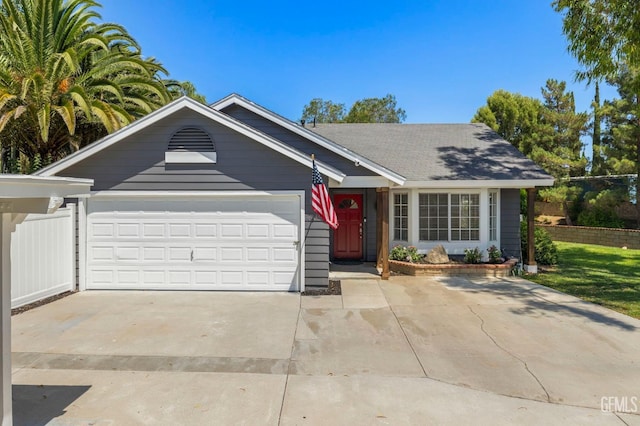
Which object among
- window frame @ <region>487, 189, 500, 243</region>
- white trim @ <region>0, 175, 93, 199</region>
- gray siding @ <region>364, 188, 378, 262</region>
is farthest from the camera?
gray siding @ <region>364, 188, 378, 262</region>

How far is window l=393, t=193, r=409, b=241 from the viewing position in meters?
11.4

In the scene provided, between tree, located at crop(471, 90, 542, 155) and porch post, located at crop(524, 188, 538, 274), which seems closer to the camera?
porch post, located at crop(524, 188, 538, 274)

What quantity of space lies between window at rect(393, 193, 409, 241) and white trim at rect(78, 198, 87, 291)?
27.1 ft

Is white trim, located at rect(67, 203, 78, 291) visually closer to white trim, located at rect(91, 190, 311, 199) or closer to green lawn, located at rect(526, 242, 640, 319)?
white trim, located at rect(91, 190, 311, 199)

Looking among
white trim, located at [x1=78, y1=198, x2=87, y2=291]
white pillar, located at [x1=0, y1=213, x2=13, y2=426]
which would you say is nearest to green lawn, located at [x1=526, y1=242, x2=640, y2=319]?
white pillar, located at [x1=0, y1=213, x2=13, y2=426]

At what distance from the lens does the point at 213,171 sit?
829 centimetres

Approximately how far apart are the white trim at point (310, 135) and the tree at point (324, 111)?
1271 inches

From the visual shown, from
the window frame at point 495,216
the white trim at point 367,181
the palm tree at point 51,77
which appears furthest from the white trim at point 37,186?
the window frame at point 495,216

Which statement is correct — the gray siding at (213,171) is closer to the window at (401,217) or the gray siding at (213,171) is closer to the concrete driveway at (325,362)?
the concrete driveway at (325,362)

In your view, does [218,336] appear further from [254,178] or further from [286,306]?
[254,178]

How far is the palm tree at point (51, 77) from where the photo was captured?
9.83m

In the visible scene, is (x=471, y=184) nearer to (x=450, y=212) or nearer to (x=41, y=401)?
(x=450, y=212)

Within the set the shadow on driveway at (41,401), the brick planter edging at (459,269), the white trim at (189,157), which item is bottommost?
the shadow on driveway at (41,401)

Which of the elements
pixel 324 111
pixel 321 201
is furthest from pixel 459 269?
pixel 324 111
